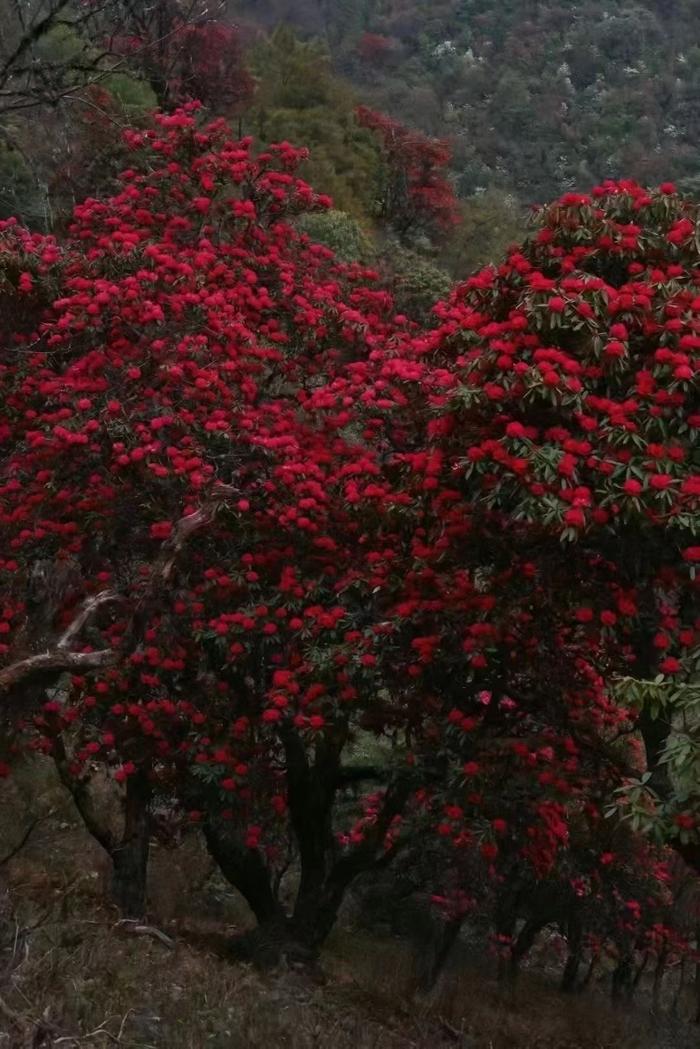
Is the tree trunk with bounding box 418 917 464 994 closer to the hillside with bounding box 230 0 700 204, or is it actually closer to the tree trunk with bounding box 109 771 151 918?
the tree trunk with bounding box 109 771 151 918

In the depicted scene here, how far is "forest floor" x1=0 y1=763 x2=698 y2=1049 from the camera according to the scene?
5438 mm

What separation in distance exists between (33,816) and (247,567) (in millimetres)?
6761

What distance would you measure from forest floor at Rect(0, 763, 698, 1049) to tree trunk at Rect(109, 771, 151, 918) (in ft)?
1.09

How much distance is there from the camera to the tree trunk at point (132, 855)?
11.6 metres

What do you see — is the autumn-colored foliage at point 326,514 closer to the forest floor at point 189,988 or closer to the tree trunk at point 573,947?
the forest floor at point 189,988

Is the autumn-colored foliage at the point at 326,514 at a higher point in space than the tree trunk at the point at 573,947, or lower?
higher

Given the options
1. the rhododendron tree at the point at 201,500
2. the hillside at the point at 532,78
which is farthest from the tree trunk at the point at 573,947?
the hillside at the point at 532,78

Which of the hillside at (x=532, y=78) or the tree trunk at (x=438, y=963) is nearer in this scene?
the tree trunk at (x=438, y=963)

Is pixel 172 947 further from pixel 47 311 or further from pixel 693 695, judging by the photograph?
pixel 47 311

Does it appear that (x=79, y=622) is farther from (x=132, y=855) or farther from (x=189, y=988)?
(x=132, y=855)

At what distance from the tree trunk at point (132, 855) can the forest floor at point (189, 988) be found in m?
0.33

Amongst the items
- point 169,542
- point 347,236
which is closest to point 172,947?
point 169,542

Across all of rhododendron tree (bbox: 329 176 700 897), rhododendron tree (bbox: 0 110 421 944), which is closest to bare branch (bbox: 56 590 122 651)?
→ rhododendron tree (bbox: 0 110 421 944)

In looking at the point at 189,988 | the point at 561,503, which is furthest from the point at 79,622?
the point at 561,503
